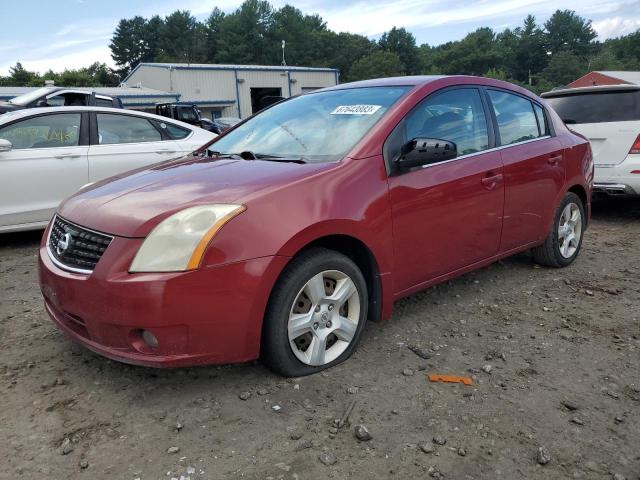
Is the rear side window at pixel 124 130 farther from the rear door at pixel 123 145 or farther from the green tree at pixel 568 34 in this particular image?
the green tree at pixel 568 34

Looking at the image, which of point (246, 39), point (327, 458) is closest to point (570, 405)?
point (327, 458)

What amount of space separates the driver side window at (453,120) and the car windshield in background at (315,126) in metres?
0.19

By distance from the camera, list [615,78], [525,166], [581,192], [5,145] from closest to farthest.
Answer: [525,166] < [581,192] < [5,145] < [615,78]

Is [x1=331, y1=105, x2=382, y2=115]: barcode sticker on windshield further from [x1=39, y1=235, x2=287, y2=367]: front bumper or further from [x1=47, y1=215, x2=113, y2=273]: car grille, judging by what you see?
[x1=47, y1=215, x2=113, y2=273]: car grille

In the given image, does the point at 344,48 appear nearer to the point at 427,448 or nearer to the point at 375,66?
the point at 375,66

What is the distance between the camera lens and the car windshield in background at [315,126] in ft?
10.4

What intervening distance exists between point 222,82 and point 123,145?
4151 cm

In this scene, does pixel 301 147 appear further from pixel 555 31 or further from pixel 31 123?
pixel 555 31

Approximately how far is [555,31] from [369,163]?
140 m

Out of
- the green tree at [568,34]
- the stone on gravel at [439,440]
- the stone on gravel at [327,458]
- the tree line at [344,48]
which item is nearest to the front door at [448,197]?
the stone on gravel at [439,440]

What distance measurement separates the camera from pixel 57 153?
18.2 ft

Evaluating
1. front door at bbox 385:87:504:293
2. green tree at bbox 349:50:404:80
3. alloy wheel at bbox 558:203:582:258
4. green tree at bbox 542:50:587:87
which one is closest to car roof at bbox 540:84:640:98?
alloy wheel at bbox 558:203:582:258

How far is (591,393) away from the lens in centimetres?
270

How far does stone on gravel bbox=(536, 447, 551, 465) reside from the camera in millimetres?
2176
